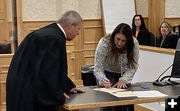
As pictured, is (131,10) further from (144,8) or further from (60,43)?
(60,43)

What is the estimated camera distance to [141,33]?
733 cm

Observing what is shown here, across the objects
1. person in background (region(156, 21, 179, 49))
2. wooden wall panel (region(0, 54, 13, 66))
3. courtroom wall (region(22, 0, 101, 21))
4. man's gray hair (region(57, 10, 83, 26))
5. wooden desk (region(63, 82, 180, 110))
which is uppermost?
courtroom wall (region(22, 0, 101, 21))

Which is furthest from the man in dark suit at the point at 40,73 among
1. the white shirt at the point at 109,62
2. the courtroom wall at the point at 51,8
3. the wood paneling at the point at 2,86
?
the courtroom wall at the point at 51,8

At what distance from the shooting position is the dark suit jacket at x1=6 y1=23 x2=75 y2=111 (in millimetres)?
2555

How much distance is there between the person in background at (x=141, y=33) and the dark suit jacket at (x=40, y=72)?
15.6 ft

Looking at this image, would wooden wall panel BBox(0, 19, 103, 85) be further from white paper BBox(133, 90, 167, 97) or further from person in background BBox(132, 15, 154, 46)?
white paper BBox(133, 90, 167, 97)

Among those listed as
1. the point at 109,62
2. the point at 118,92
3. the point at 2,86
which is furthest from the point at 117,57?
the point at 2,86

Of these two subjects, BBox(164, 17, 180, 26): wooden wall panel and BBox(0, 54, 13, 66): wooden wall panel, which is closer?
BBox(0, 54, 13, 66): wooden wall panel

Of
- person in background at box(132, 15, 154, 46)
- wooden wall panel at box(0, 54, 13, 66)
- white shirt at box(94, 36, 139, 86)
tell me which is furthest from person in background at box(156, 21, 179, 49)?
wooden wall panel at box(0, 54, 13, 66)

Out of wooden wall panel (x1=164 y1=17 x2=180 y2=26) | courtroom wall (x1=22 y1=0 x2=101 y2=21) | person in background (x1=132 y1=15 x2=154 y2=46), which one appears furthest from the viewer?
wooden wall panel (x1=164 y1=17 x2=180 y2=26)

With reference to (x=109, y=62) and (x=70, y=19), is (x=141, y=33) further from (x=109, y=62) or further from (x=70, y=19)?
(x=70, y=19)

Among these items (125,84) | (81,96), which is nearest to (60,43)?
(81,96)

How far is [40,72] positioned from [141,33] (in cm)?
500

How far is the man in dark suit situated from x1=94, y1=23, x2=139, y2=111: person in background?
2.44ft
